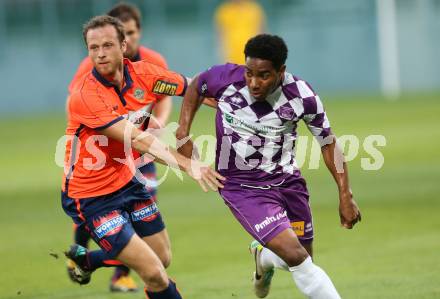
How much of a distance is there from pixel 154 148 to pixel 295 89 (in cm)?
111

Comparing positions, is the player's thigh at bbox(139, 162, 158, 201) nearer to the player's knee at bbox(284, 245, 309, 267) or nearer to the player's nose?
the player's nose

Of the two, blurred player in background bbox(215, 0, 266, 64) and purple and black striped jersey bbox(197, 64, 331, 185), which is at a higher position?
purple and black striped jersey bbox(197, 64, 331, 185)

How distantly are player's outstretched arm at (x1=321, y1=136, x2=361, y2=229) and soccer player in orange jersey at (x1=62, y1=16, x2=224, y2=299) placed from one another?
2.71ft

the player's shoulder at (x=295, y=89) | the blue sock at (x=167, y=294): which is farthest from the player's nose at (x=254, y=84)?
the blue sock at (x=167, y=294)

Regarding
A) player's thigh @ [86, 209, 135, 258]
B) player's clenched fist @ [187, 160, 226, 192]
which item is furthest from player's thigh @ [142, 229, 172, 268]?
player's clenched fist @ [187, 160, 226, 192]

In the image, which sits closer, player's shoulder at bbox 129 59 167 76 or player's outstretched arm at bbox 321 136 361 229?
player's outstretched arm at bbox 321 136 361 229

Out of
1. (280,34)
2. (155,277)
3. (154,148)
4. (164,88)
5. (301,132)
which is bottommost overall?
(301,132)

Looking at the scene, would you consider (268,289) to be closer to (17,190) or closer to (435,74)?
(17,190)

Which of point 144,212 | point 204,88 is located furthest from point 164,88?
point 144,212

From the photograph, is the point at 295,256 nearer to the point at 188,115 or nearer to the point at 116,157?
the point at 188,115

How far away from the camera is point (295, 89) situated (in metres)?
7.43

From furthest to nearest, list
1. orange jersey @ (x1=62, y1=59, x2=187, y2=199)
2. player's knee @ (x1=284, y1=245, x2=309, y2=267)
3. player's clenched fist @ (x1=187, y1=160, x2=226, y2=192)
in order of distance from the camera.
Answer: orange jersey @ (x1=62, y1=59, x2=187, y2=199) → player's clenched fist @ (x1=187, y1=160, x2=226, y2=192) → player's knee @ (x1=284, y1=245, x2=309, y2=267)

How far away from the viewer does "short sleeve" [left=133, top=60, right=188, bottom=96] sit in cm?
794

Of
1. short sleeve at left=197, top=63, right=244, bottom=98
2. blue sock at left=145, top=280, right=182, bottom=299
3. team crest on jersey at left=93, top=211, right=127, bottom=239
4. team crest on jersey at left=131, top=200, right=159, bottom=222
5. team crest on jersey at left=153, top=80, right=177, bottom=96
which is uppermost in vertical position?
short sleeve at left=197, top=63, right=244, bottom=98
